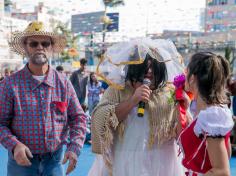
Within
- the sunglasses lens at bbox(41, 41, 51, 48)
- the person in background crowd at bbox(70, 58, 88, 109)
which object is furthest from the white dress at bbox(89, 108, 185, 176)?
the person in background crowd at bbox(70, 58, 88, 109)

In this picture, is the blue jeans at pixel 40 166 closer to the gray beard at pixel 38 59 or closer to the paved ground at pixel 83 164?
the gray beard at pixel 38 59

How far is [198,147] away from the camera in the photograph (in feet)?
5.53

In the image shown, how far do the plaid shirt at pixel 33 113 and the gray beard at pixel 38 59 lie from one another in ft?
0.24

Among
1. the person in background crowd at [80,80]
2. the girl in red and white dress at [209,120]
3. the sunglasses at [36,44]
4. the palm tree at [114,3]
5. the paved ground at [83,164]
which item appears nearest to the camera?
the girl in red and white dress at [209,120]

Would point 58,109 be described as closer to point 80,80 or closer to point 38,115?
point 38,115

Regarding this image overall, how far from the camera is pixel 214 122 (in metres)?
1.63

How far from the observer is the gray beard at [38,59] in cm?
222

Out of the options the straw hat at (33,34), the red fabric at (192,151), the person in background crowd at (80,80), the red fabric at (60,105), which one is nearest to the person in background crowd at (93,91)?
the person in background crowd at (80,80)

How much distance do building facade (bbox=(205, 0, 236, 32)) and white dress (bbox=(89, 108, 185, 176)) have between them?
40.7m

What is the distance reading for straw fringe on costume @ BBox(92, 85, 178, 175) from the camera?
2.15 metres

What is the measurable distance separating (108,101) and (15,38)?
0.71 meters

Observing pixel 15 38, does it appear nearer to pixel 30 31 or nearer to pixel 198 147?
pixel 30 31

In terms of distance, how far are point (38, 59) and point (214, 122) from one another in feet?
3.52

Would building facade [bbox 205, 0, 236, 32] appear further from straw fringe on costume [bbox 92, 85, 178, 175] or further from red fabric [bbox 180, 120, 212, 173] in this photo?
red fabric [bbox 180, 120, 212, 173]
